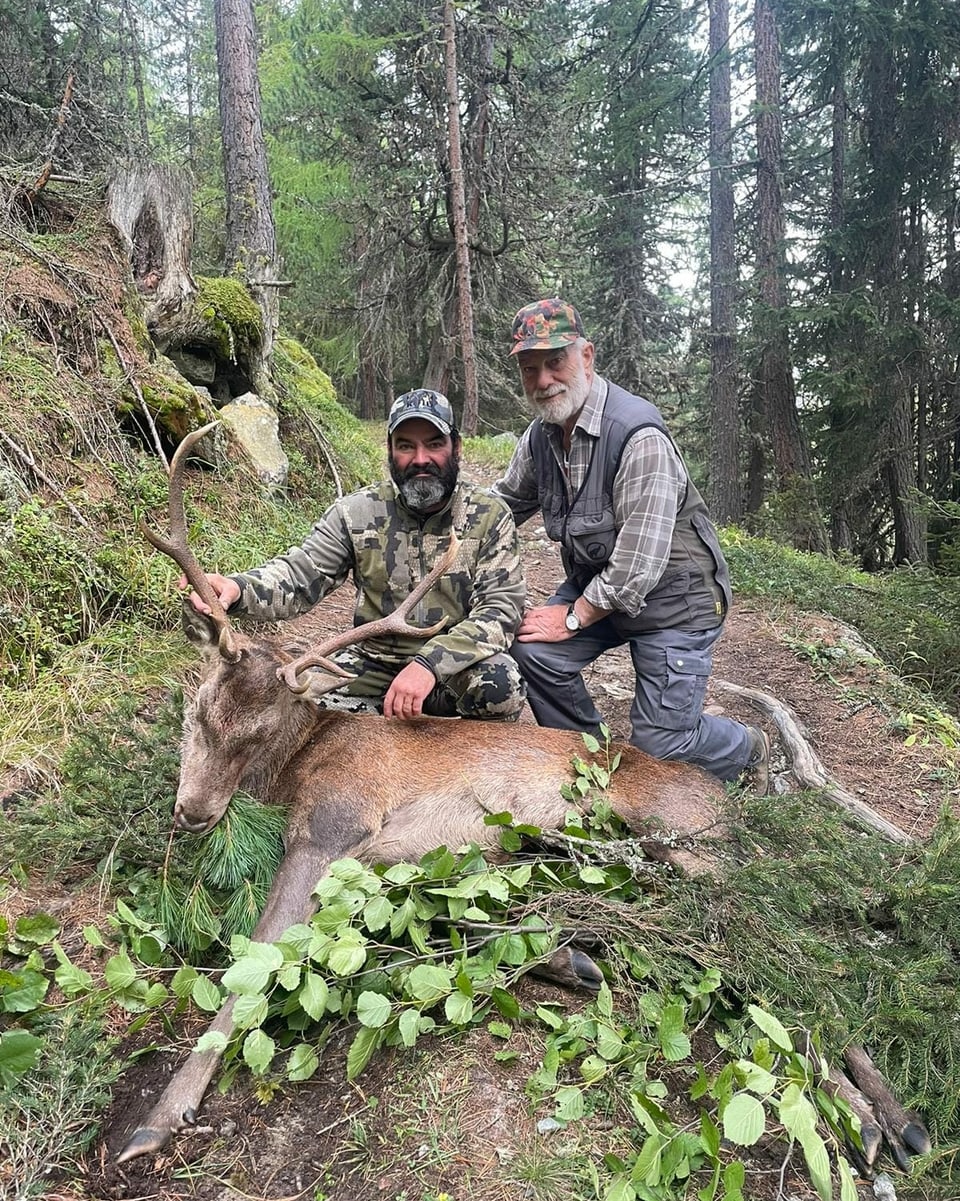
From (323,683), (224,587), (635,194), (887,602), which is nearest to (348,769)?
(323,683)

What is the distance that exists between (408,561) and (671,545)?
155 centimetres

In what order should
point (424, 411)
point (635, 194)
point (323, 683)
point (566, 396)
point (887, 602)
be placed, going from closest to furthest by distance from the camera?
point (323, 683)
point (424, 411)
point (566, 396)
point (887, 602)
point (635, 194)

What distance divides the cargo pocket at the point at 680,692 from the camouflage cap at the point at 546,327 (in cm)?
197

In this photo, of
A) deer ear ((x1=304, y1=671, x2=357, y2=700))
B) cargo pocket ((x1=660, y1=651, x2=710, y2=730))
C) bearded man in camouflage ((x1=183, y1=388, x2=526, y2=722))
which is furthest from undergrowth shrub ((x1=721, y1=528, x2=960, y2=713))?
deer ear ((x1=304, y1=671, x2=357, y2=700))

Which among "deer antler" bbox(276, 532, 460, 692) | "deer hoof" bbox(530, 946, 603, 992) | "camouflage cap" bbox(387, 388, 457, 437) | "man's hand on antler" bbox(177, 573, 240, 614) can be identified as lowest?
"deer hoof" bbox(530, 946, 603, 992)

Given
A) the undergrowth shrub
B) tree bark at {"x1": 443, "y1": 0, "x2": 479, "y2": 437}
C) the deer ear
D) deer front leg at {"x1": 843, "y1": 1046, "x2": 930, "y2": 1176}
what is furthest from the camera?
tree bark at {"x1": 443, "y1": 0, "x2": 479, "y2": 437}

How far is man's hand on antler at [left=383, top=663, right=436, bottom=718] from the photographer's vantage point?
404 cm

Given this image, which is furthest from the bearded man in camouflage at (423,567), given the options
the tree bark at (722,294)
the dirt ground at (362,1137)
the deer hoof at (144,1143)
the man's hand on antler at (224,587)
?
the tree bark at (722,294)

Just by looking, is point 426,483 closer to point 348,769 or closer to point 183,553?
Answer: point 183,553

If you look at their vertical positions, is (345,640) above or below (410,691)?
above

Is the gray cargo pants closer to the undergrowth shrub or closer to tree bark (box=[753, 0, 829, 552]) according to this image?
the undergrowth shrub

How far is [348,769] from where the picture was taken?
385 cm

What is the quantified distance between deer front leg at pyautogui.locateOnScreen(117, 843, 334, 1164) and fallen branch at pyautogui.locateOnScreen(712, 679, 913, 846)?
9.03 feet

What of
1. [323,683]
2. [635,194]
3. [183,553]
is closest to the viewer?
[183,553]
